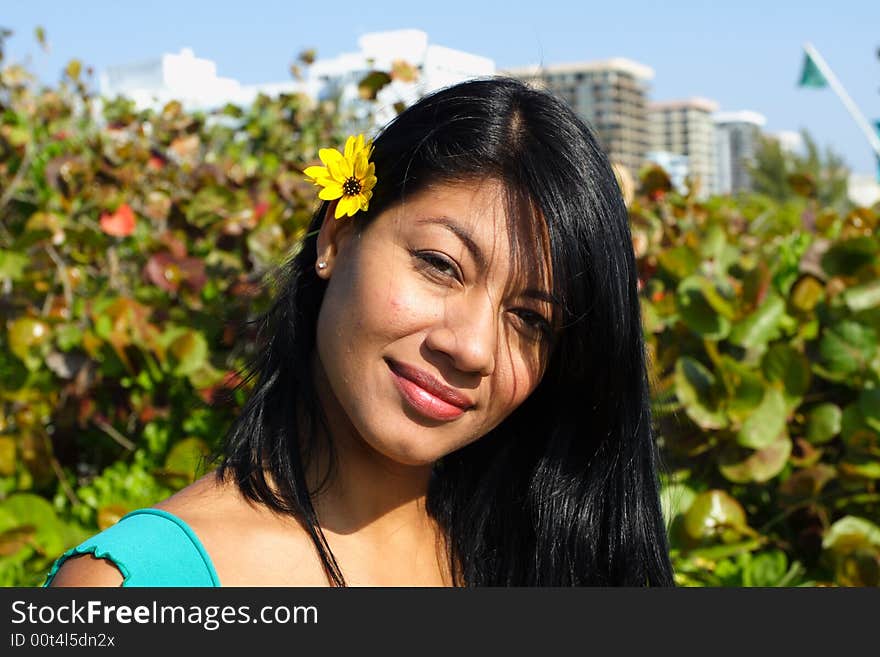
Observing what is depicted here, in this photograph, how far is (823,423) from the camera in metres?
2.32

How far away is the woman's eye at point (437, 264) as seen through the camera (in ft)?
3.84

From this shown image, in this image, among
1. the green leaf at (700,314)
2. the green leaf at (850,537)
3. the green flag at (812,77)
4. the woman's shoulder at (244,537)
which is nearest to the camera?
the woman's shoulder at (244,537)

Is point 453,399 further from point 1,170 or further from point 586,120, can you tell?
point 1,170

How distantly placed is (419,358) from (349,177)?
270 millimetres

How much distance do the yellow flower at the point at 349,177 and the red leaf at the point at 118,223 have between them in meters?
1.60

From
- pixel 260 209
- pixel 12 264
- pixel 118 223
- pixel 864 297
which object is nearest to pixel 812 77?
pixel 864 297

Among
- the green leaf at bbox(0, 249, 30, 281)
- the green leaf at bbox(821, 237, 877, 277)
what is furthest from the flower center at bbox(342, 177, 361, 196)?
the green leaf at bbox(0, 249, 30, 281)

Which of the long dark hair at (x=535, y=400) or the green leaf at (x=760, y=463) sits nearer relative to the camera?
the long dark hair at (x=535, y=400)

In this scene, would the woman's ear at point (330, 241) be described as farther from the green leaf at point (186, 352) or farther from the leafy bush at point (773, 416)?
the green leaf at point (186, 352)

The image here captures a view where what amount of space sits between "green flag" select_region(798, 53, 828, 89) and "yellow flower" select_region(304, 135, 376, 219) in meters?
4.49

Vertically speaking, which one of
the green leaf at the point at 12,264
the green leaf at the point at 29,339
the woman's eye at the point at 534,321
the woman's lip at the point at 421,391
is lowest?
the woman's lip at the point at 421,391

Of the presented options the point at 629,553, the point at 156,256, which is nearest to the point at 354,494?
the point at 629,553

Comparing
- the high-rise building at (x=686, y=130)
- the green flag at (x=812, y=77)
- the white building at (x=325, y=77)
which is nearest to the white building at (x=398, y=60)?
the white building at (x=325, y=77)

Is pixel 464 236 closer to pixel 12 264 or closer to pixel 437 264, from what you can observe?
pixel 437 264
